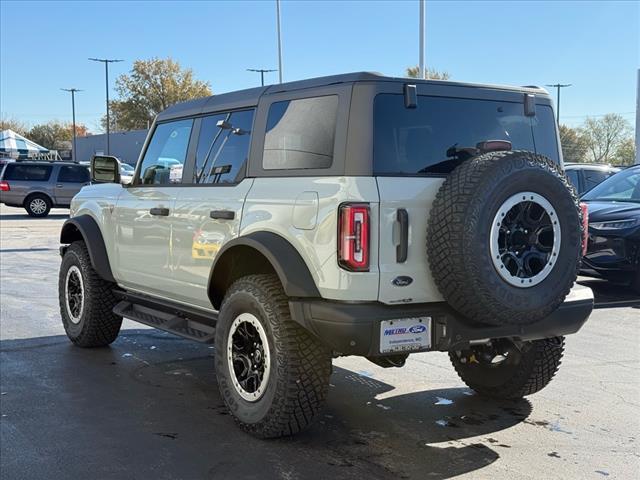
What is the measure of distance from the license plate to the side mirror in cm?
340

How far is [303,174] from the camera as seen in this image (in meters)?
4.00

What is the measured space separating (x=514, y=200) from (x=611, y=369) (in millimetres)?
2746

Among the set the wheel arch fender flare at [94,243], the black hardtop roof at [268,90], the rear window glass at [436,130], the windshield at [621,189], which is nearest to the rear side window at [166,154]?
the black hardtop roof at [268,90]

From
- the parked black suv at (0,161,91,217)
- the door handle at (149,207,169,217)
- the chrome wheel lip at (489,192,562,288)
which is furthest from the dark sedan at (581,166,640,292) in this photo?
the parked black suv at (0,161,91,217)

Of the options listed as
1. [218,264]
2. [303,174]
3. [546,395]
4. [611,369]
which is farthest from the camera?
[611,369]

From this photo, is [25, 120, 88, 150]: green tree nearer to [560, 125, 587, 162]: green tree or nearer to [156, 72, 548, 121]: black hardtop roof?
[560, 125, 587, 162]: green tree

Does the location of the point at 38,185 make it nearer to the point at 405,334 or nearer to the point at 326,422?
the point at 326,422

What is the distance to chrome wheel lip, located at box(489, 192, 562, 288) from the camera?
3.59 metres

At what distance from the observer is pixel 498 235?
363 cm

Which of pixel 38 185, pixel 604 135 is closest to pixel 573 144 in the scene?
pixel 604 135

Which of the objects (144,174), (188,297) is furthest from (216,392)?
(144,174)

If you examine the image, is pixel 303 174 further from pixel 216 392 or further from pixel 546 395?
pixel 546 395

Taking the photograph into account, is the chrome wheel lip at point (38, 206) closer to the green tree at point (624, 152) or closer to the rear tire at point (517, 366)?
the rear tire at point (517, 366)

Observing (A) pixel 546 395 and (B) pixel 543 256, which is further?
(A) pixel 546 395
